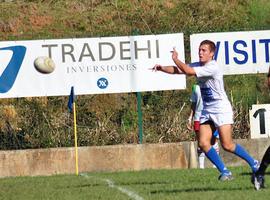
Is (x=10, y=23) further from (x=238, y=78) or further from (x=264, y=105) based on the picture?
(x=264, y=105)

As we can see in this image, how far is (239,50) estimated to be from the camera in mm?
21188

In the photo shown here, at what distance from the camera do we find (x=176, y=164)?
66.5 feet

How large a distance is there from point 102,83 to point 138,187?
7151 mm

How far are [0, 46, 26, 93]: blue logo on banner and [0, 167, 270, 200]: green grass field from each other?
3758mm

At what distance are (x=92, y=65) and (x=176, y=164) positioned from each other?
108 inches

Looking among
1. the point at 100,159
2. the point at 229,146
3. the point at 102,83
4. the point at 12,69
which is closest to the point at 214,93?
the point at 229,146

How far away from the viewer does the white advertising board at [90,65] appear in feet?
67.9

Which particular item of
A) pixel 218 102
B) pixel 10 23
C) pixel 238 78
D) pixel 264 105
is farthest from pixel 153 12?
pixel 218 102

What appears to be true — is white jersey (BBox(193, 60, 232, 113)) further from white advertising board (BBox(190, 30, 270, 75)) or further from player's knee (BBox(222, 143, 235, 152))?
white advertising board (BBox(190, 30, 270, 75))

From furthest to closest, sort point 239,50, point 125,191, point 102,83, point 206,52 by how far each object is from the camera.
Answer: point 239,50 → point 102,83 → point 206,52 → point 125,191

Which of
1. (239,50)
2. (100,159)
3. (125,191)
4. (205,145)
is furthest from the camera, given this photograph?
(239,50)

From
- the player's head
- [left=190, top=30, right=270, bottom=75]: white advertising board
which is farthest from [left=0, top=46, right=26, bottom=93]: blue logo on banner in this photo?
the player's head

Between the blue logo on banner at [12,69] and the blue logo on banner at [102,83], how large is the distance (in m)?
1.69

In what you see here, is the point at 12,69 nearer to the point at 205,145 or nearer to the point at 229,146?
the point at 205,145
